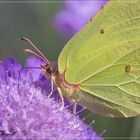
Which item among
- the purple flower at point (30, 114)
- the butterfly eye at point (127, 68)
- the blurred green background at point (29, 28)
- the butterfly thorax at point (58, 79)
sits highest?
the blurred green background at point (29, 28)

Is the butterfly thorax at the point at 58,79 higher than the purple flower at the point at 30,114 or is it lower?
higher

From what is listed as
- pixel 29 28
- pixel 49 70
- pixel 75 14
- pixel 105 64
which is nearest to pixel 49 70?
pixel 49 70

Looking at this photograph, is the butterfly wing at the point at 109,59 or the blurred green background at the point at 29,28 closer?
the butterfly wing at the point at 109,59

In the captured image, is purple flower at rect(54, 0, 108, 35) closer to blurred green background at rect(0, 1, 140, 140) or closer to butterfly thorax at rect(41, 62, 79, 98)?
blurred green background at rect(0, 1, 140, 140)

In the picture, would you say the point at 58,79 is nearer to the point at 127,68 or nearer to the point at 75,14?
the point at 127,68

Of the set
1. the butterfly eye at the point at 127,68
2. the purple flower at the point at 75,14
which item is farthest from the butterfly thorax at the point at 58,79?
the purple flower at the point at 75,14

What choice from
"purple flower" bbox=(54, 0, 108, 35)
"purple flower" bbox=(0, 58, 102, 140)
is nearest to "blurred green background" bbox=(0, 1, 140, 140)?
"purple flower" bbox=(54, 0, 108, 35)

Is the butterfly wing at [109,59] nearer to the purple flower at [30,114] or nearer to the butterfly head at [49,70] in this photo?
the butterfly head at [49,70]

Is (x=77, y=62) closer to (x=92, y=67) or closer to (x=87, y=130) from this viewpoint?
(x=92, y=67)
